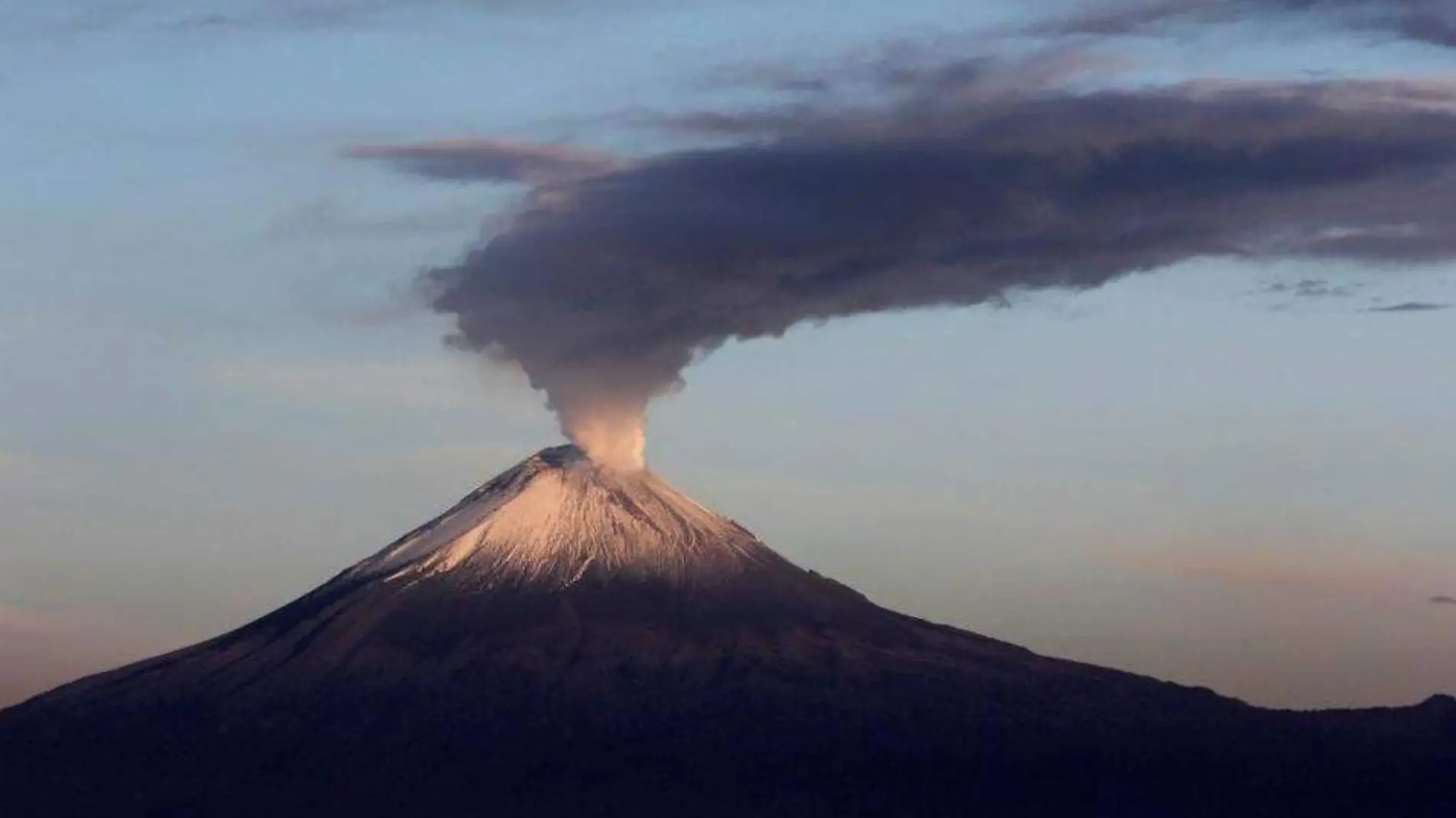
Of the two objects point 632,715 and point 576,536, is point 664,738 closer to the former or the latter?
point 632,715

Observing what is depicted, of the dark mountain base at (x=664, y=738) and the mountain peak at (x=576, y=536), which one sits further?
the mountain peak at (x=576, y=536)

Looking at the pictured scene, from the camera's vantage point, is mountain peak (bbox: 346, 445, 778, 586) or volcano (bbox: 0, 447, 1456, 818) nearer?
volcano (bbox: 0, 447, 1456, 818)

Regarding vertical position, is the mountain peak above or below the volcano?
above

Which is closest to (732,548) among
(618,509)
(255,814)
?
(618,509)

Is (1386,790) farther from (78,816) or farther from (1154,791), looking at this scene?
(78,816)
